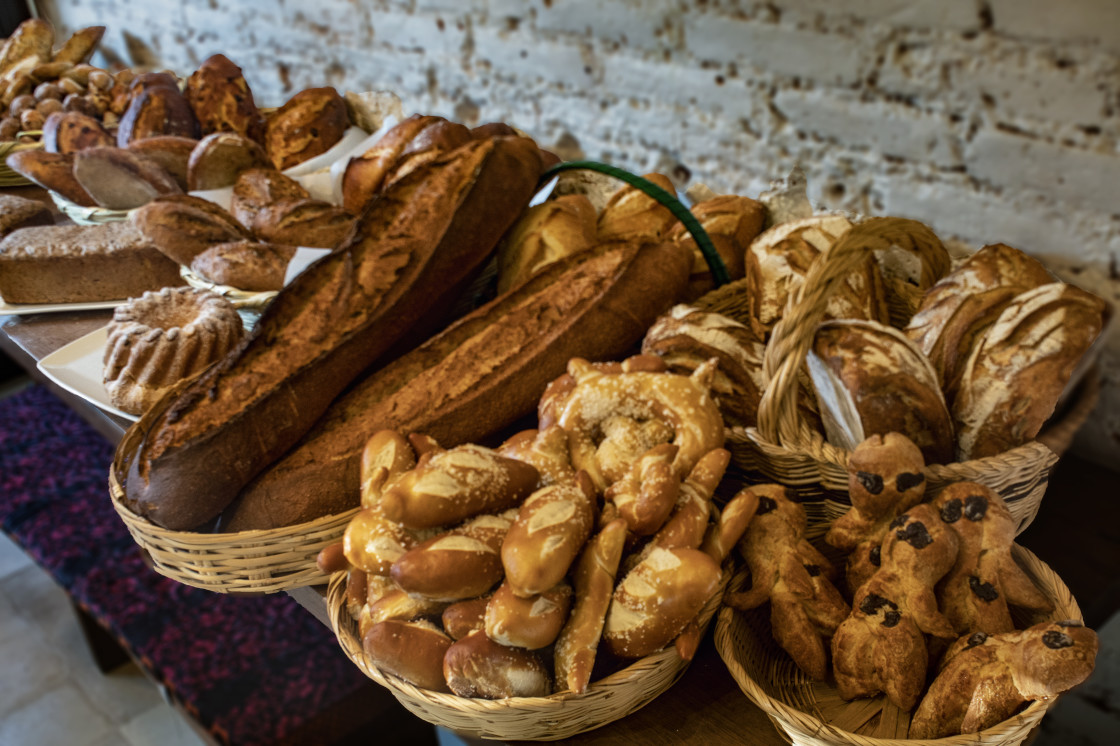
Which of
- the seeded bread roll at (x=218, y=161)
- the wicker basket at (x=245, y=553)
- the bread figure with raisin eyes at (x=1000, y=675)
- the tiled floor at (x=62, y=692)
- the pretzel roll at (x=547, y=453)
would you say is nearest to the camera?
the bread figure with raisin eyes at (x=1000, y=675)

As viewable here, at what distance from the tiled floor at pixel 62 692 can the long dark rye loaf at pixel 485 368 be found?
1.38 m

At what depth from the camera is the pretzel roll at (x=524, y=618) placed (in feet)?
2.32

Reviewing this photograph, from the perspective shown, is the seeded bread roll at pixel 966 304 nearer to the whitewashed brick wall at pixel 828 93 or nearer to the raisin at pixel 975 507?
the raisin at pixel 975 507

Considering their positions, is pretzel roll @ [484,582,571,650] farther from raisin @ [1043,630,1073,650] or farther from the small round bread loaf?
the small round bread loaf

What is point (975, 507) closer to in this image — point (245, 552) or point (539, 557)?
point (539, 557)

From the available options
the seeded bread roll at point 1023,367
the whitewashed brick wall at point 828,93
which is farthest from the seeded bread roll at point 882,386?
the whitewashed brick wall at point 828,93

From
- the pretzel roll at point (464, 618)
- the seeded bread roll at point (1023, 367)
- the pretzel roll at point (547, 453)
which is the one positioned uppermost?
the seeded bread roll at point (1023, 367)

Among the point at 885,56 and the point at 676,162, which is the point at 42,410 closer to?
the point at 676,162

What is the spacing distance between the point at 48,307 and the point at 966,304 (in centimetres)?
175

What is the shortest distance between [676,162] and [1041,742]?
1750mm

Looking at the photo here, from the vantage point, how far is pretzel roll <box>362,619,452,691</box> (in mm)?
734

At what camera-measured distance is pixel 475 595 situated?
2.51ft

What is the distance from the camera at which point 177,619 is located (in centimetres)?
177

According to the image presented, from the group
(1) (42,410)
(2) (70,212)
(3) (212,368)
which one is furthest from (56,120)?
(3) (212,368)
